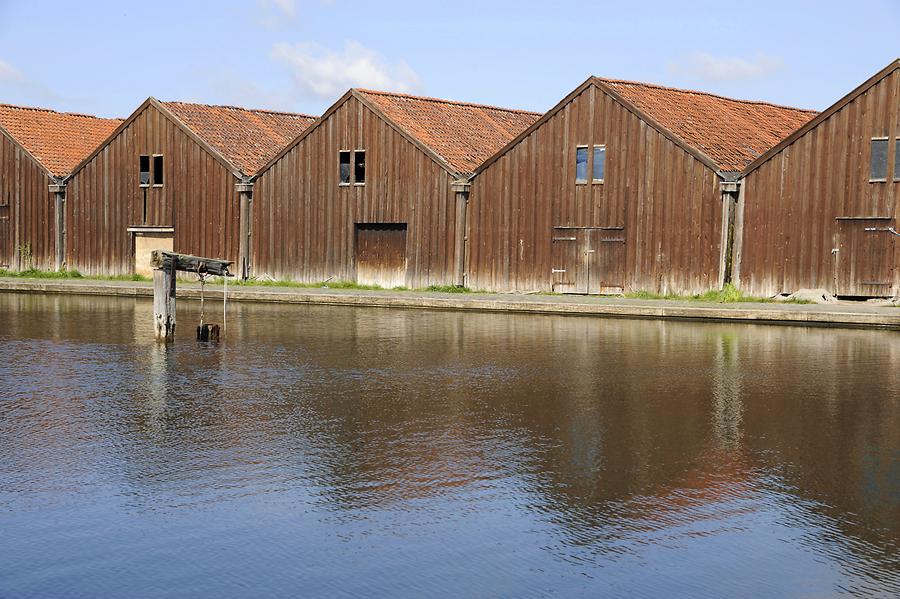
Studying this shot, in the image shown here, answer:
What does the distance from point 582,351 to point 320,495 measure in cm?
1131

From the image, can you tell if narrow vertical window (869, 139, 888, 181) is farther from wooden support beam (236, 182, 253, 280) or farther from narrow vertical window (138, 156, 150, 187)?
narrow vertical window (138, 156, 150, 187)

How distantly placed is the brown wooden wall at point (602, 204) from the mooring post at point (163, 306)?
56.7ft

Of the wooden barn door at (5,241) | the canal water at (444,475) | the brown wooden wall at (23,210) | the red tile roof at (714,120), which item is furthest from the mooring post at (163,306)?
the wooden barn door at (5,241)

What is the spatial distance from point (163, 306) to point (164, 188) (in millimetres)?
24508

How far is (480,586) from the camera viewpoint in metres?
6.76

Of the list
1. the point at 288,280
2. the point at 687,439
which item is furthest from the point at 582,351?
the point at 288,280

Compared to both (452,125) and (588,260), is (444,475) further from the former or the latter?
(452,125)

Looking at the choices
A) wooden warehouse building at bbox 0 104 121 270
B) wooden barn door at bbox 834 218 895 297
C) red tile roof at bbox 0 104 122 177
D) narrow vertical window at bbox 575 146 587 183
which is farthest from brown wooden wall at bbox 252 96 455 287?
wooden barn door at bbox 834 218 895 297

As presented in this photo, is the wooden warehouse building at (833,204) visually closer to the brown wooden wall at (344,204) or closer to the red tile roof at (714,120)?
the red tile roof at (714,120)

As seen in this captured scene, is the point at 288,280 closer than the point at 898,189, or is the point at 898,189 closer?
the point at 898,189

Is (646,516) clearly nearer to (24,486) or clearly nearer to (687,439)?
(687,439)

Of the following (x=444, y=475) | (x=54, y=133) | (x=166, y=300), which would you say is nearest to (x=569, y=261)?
(x=166, y=300)

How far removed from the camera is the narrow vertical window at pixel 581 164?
117ft

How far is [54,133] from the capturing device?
50.5 metres
